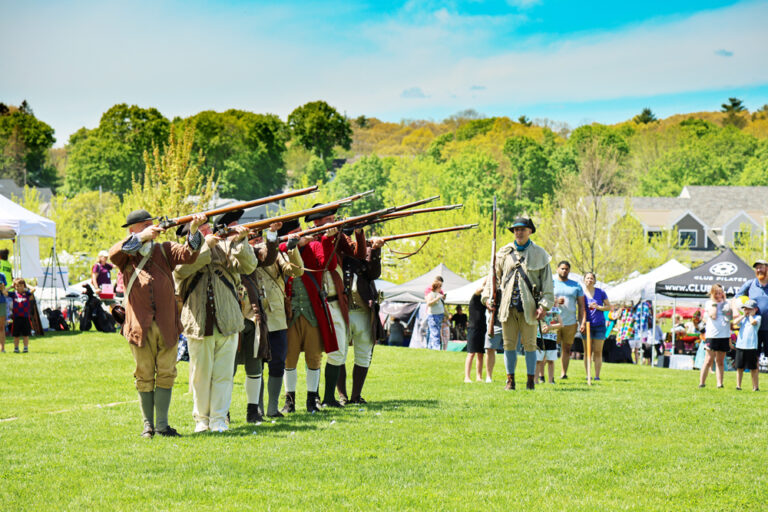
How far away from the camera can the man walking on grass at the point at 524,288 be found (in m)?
12.2

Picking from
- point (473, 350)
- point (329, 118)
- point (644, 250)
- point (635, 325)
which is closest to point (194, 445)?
point (473, 350)

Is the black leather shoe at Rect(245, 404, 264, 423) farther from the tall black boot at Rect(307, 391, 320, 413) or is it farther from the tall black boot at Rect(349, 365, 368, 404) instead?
the tall black boot at Rect(349, 365, 368, 404)

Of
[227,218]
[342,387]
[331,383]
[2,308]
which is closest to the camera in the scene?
[227,218]

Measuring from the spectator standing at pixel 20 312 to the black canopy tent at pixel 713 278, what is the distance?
15688mm

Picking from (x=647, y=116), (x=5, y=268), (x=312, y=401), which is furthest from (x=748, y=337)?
(x=647, y=116)

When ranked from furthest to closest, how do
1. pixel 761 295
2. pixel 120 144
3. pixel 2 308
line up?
pixel 120 144 < pixel 2 308 < pixel 761 295

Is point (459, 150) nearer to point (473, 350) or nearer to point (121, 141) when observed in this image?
point (121, 141)

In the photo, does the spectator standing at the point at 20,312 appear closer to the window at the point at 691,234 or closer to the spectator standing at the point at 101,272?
the spectator standing at the point at 101,272

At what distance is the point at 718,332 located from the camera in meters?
14.9

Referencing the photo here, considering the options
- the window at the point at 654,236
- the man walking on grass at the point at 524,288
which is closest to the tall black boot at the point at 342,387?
the man walking on grass at the point at 524,288

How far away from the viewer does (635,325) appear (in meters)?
28.1

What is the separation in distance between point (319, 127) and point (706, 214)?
4722 cm

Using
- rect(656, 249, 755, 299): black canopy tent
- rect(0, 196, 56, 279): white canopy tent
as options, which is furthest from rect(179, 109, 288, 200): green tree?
rect(656, 249, 755, 299): black canopy tent

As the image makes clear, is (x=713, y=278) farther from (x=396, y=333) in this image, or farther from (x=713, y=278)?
(x=396, y=333)
